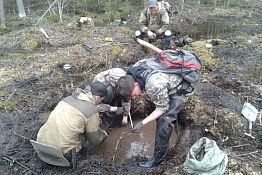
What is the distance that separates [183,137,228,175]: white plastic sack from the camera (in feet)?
12.8

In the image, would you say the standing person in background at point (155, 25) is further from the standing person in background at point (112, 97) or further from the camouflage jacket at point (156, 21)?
the standing person in background at point (112, 97)

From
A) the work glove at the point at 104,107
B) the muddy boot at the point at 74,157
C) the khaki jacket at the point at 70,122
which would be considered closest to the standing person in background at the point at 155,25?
the work glove at the point at 104,107

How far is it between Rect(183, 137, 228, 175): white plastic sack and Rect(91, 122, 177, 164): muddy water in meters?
1.32

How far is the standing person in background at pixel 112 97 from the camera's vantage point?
533 centimetres

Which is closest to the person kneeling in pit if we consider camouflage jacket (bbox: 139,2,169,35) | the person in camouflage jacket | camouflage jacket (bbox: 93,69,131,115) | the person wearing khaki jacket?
the person wearing khaki jacket

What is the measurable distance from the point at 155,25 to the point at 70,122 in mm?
5320

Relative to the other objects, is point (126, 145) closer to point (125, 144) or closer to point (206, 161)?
point (125, 144)

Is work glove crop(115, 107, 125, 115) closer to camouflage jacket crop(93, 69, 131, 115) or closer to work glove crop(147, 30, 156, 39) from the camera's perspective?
camouflage jacket crop(93, 69, 131, 115)

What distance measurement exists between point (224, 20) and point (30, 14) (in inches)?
314

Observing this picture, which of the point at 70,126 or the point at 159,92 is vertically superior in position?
the point at 159,92

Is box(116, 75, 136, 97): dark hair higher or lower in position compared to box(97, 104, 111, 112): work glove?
higher

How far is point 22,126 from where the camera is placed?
5.64 meters

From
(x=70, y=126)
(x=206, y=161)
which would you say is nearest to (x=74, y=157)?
(x=70, y=126)

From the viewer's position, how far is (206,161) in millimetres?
3887
